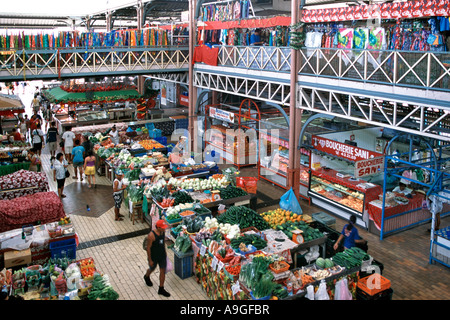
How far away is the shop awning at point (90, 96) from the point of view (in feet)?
75.8

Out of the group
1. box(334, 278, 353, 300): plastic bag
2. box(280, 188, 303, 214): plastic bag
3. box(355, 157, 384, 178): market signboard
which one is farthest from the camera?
box(280, 188, 303, 214): plastic bag

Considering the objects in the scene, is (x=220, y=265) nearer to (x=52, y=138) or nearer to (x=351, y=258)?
(x=351, y=258)

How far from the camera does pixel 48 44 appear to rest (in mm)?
17938

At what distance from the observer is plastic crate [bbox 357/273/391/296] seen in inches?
333

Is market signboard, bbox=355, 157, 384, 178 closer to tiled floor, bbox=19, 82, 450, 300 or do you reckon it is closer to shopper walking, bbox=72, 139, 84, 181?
tiled floor, bbox=19, 82, 450, 300

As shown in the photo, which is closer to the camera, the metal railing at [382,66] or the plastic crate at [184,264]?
the metal railing at [382,66]

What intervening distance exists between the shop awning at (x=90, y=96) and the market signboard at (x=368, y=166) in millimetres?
16327

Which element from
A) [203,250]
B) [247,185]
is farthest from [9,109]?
[203,250]

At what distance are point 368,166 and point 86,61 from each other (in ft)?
42.1

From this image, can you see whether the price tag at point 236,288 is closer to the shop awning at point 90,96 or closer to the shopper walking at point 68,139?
the shopper walking at point 68,139

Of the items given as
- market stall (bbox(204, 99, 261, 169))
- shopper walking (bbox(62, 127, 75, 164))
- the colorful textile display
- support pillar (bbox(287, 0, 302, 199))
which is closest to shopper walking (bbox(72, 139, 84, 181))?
shopper walking (bbox(62, 127, 75, 164))

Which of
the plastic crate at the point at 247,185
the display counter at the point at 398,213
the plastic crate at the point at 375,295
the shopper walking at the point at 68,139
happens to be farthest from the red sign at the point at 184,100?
the plastic crate at the point at 375,295

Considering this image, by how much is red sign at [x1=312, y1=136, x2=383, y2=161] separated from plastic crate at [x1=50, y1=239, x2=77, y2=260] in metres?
8.37
